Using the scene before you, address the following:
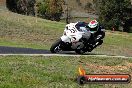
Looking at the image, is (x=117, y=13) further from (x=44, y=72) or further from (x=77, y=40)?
(x=44, y=72)

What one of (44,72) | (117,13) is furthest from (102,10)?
(44,72)

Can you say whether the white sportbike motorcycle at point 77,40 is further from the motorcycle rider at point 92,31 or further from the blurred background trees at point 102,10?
the blurred background trees at point 102,10

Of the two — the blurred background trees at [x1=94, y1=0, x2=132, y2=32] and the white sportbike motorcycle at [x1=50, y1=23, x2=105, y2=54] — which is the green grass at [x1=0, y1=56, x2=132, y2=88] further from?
the blurred background trees at [x1=94, y1=0, x2=132, y2=32]

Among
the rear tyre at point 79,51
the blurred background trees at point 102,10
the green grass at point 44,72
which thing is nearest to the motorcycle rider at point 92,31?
the rear tyre at point 79,51

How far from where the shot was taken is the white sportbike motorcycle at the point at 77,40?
69.9 feet

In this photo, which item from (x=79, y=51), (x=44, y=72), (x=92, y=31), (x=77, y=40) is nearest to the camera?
(x=44, y=72)

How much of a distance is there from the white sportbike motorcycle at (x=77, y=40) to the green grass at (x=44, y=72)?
430cm

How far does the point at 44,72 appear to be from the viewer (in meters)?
12.6

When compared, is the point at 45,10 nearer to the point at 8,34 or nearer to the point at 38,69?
the point at 8,34

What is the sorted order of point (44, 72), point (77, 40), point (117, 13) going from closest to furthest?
point (44, 72), point (77, 40), point (117, 13)

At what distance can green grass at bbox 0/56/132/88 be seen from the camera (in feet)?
35.9

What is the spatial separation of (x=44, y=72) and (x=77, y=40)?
9066mm

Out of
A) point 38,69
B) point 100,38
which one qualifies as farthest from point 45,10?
point 38,69

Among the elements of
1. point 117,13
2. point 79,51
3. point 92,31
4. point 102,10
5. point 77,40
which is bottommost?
point 117,13
